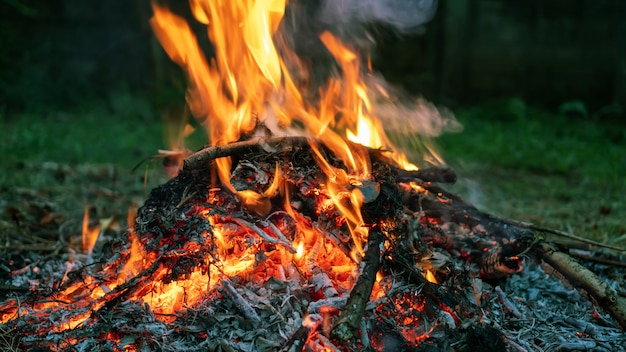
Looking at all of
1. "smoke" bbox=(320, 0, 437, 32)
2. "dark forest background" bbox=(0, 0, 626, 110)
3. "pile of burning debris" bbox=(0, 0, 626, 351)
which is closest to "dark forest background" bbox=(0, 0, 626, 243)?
"dark forest background" bbox=(0, 0, 626, 110)

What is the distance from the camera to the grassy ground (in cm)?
454

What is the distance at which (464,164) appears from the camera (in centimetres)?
720

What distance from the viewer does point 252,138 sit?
2889 millimetres

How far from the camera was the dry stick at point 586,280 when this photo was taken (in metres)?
2.51

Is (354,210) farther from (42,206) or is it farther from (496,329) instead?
(42,206)

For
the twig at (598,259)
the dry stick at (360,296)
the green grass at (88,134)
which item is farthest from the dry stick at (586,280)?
the green grass at (88,134)

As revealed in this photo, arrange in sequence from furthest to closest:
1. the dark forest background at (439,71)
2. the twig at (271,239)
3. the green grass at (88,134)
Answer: the dark forest background at (439,71)
the green grass at (88,134)
the twig at (271,239)

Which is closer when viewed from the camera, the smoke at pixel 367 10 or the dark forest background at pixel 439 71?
the smoke at pixel 367 10

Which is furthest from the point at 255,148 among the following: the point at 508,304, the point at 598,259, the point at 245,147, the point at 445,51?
the point at 445,51

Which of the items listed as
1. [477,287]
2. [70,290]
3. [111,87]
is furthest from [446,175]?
[111,87]

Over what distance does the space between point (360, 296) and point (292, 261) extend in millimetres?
455

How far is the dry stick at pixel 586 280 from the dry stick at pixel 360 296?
92 cm

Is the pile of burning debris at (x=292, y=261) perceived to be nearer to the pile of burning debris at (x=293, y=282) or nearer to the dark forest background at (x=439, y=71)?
the pile of burning debris at (x=293, y=282)

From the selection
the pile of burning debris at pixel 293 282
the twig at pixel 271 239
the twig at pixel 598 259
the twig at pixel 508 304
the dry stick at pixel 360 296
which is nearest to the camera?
A: the dry stick at pixel 360 296
